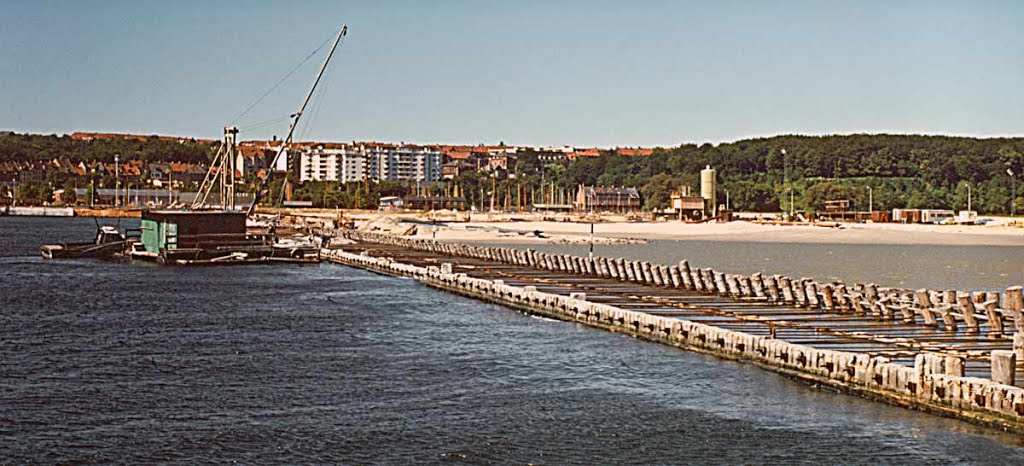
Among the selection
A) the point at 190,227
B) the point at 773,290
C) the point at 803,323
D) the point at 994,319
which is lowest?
the point at 803,323

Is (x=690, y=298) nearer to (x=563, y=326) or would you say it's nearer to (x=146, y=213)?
(x=563, y=326)

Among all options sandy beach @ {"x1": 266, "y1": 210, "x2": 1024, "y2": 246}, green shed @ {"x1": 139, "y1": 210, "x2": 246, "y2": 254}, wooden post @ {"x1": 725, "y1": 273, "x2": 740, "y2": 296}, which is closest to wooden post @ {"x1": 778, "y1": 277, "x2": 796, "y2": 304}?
wooden post @ {"x1": 725, "y1": 273, "x2": 740, "y2": 296}

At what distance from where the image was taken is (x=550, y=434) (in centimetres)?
2341

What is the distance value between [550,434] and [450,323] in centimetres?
1819

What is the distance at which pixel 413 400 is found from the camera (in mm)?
26750

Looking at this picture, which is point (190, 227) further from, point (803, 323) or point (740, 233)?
point (740, 233)

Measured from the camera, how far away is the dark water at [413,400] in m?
22.0

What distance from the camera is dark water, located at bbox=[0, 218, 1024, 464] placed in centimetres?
2195

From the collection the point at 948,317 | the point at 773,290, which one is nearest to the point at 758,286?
the point at 773,290

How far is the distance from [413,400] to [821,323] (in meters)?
13.1

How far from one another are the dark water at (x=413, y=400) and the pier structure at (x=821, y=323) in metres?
0.64

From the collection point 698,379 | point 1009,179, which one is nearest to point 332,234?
point 698,379

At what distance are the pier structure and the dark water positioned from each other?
2.11ft

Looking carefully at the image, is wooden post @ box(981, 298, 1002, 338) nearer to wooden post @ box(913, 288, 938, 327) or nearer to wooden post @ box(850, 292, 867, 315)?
wooden post @ box(913, 288, 938, 327)
